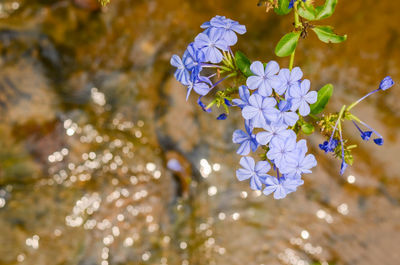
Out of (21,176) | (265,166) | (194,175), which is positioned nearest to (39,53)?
Answer: (21,176)

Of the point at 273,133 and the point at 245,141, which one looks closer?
the point at 273,133

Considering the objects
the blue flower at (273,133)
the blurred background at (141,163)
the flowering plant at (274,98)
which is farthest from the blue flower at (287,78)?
the blurred background at (141,163)

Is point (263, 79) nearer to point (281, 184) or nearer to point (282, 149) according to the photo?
point (282, 149)

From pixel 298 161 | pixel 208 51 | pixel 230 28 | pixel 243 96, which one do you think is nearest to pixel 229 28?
pixel 230 28

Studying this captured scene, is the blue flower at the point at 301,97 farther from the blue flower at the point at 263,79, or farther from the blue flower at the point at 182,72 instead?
the blue flower at the point at 182,72

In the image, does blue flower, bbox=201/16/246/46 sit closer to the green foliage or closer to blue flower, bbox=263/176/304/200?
the green foliage

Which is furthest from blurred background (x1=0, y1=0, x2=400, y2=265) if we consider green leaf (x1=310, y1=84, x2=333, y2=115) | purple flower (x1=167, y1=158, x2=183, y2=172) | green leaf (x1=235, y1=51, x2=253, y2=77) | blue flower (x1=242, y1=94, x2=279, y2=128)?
A: blue flower (x1=242, y1=94, x2=279, y2=128)
